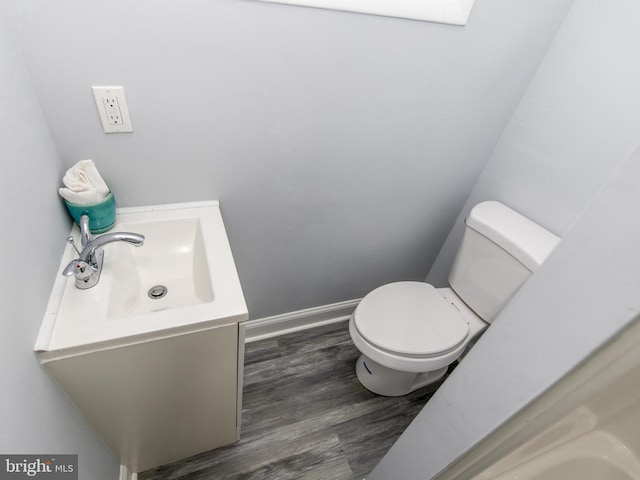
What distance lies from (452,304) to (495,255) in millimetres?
295

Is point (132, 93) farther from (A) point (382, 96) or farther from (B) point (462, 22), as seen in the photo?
(B) point (462, 22)

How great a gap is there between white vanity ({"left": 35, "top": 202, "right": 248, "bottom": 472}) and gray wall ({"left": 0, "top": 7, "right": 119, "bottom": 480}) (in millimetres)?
49

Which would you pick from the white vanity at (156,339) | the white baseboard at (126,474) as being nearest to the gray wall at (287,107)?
the white vanity at (156,339)

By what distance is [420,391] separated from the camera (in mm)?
1518

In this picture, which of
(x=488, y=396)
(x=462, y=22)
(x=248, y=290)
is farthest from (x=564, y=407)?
(x=248, y=290)

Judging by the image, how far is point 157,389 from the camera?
837 mm

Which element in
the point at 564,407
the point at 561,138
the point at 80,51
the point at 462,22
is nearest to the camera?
the point at 564,407

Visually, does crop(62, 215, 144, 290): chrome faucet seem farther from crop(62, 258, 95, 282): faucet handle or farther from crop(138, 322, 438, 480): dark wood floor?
crop(138, 322, 438, 480): dark wood floor

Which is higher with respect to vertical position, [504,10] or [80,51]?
[504,10]

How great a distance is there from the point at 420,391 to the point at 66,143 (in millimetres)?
1669

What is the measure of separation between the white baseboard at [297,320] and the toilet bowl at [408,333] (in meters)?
0.33

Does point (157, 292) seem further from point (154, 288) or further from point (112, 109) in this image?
point (112, 109)

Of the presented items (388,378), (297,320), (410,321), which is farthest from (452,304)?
(297,320)

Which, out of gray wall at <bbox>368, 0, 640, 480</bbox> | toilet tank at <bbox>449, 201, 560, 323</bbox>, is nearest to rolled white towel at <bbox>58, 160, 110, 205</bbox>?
gray wall at <bbox>368, 0, 640, 480</bbox>
